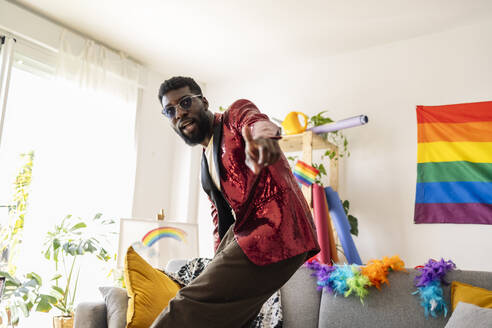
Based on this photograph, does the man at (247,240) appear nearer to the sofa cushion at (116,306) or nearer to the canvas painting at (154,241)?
the sofa cushion at (116,306)

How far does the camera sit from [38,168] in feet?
9.47

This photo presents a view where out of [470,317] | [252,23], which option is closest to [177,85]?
[470,317]

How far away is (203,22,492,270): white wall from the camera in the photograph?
291cm

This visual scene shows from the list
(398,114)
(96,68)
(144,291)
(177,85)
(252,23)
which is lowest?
(144,291)

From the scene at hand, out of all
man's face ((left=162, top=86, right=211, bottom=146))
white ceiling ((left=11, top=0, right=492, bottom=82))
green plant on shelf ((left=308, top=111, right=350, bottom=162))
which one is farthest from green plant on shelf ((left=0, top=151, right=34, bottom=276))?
green plant on shelf ((left=308, top=111, right=350, bottom=162))

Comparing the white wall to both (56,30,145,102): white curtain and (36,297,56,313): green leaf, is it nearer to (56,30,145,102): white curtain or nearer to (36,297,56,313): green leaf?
(56,30,145,102): white curtain

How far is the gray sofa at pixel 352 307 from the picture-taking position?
1717 millimetres

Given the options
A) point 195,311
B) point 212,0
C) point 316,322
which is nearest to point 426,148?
point 316,322

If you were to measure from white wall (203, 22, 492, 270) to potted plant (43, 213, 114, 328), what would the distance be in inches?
79.0

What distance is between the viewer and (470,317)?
1.46 meters

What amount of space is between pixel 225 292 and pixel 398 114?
262 centimetres

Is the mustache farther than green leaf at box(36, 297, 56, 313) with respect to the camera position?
No

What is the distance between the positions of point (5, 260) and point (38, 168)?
67 centimetres

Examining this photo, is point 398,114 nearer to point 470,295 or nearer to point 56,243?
point 470,295
